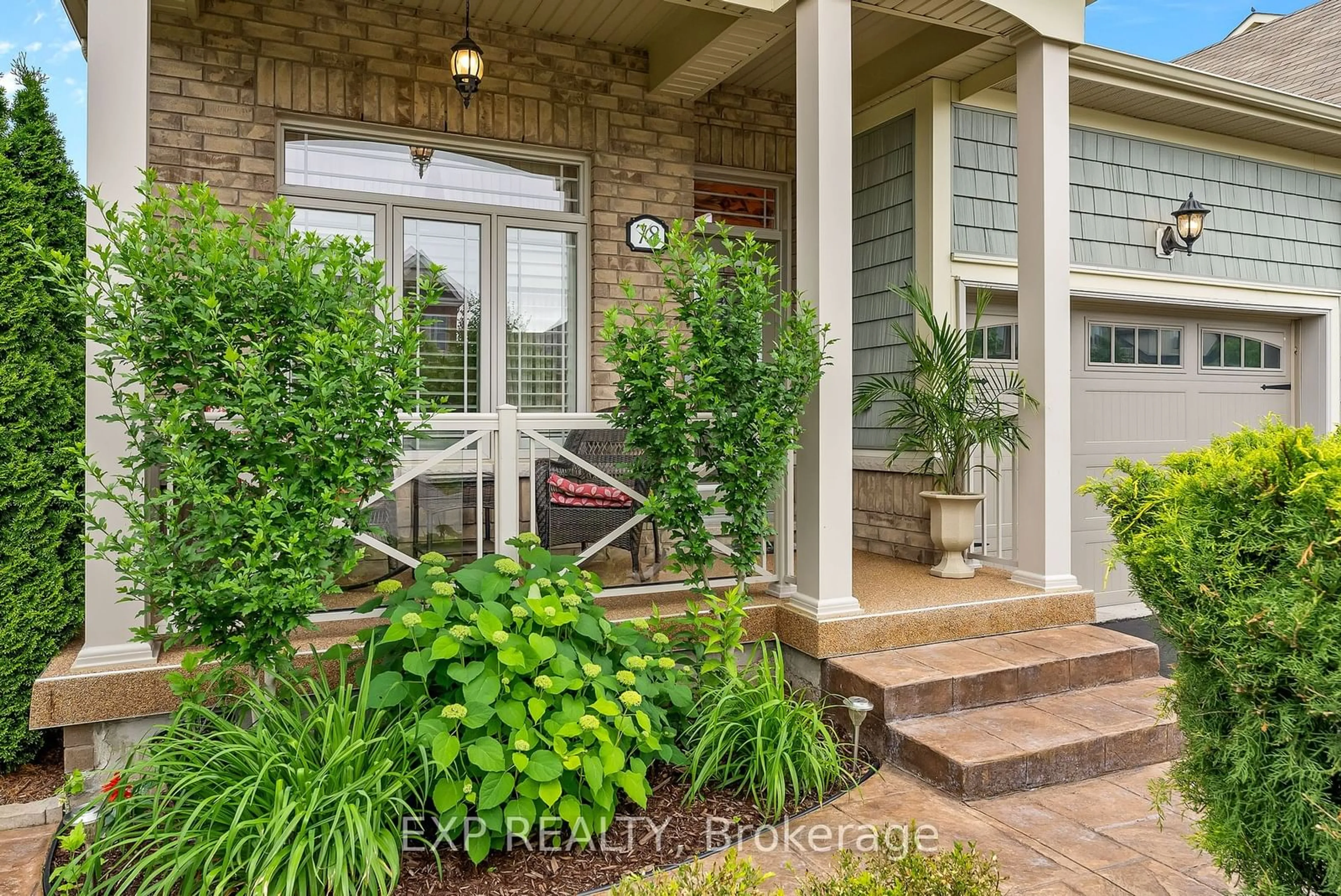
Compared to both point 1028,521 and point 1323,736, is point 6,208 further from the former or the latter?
point 1028,521

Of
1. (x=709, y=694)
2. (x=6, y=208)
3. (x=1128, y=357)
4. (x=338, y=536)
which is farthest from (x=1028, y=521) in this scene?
(x=6, y=208)

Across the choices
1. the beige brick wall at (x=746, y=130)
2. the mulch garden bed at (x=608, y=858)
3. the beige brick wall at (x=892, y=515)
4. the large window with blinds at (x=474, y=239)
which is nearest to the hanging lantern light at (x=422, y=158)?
the large window with blinds at (x=474, y=239)

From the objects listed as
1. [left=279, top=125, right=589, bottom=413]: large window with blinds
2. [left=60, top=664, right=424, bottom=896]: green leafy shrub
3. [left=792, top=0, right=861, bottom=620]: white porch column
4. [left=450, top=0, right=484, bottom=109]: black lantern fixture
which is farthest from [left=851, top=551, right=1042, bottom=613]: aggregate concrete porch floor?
[left=450, top=0, right=484, bottom=109]: black lantern fixture

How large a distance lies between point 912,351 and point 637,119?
2.33 meters

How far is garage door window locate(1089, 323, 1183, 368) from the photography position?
5855 mm

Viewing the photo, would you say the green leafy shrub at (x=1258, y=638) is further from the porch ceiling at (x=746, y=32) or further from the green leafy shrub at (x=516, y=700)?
the porch ceiling at (x=746, y=32)

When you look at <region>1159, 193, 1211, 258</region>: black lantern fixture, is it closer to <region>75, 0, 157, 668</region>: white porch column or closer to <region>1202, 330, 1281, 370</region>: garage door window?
<region>1202, 330, 1281, 370</region>: garage door window

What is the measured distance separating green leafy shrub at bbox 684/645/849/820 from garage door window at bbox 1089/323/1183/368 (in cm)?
418

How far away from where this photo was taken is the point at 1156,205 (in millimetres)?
5934

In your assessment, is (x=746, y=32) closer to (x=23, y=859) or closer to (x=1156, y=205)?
(x=1156, y=205)

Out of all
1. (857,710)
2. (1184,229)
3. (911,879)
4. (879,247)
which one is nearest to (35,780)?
(857,710)

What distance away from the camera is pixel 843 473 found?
362 centimetres

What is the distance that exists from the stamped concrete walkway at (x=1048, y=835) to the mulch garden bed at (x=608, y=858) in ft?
0.46

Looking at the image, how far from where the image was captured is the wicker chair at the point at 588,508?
3.68 m
